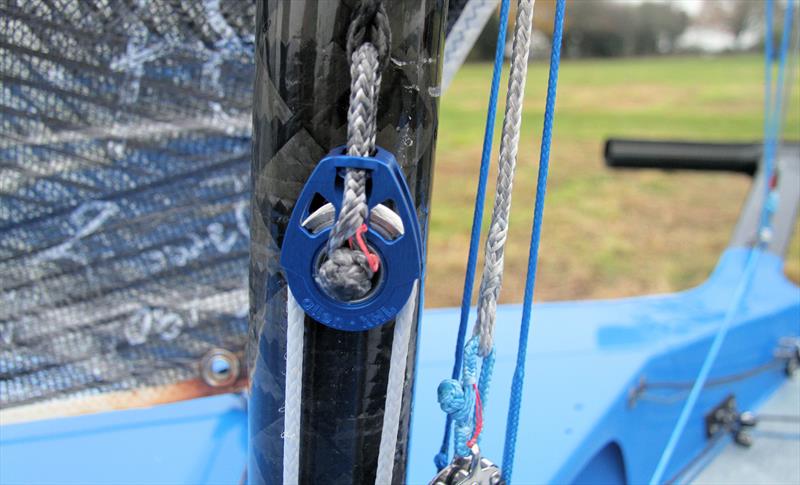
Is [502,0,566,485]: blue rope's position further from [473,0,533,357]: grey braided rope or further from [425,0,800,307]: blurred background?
[425,0,800,307]: blurred background

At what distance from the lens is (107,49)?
111 cm

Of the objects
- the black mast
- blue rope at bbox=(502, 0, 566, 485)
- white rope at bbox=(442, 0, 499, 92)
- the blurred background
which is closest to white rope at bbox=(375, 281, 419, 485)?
the black mast

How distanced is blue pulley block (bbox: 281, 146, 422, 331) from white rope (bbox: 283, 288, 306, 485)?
2 centimetres

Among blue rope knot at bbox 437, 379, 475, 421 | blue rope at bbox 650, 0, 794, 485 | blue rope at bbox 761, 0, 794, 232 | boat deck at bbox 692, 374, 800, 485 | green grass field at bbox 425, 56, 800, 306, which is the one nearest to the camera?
blue rope knot at bbox 437, 379, 475, 421

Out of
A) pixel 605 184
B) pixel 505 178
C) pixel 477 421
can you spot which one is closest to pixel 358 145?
pixel 505 178

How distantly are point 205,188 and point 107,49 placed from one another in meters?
0.27

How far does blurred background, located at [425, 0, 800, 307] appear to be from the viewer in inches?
149

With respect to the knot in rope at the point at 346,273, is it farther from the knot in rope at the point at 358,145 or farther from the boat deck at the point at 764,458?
the boat deck at the point at 764,458

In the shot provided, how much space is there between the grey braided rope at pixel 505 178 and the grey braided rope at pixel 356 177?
128 mm

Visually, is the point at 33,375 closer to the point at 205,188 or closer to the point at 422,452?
the point at 205,188

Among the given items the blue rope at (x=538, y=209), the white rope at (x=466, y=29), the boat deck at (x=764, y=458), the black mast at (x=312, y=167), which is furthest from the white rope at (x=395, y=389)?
the boat deck at (x=764, y=458)

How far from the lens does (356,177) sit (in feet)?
1.60

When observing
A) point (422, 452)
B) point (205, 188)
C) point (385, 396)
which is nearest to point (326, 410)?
point (385, 396)

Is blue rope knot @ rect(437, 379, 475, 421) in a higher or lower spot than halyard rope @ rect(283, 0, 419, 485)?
lower
